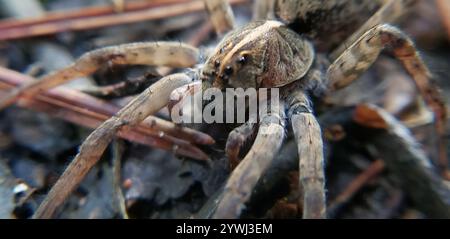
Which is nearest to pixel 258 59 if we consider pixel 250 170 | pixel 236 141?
pixel 236 141

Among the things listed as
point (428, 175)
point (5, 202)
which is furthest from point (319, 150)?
point (5, 202)

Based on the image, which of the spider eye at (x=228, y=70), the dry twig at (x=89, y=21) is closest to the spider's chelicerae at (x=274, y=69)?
the spider eye at (x=228, y=70)

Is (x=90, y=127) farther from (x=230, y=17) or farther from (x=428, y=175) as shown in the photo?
(x=428, y=175)

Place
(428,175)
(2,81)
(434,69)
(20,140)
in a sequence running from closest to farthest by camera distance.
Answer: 1. (428,175)
2. (20,140)
3. (2,81)
4. (434,69)

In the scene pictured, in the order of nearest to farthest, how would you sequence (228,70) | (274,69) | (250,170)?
1. (250,170)
2. (228,70)
3. (274,69)

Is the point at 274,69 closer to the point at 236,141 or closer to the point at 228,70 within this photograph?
the point at 228,70

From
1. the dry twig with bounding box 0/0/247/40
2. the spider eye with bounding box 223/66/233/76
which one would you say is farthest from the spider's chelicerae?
the dry twig with bounding box 0/0/247/40

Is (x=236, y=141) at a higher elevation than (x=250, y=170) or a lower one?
higher

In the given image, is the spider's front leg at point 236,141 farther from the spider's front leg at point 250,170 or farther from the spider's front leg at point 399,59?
the spider's front leg at point 399,59
